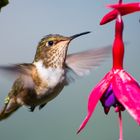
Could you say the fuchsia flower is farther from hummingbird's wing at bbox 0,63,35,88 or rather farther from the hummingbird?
hummingbird's wing at bbox 0,63,35,88

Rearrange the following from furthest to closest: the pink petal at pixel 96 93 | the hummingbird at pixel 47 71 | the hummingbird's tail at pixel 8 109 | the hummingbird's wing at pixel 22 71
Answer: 1. the hummingbird's tail at pixel 8 109
2. the hummingbird at pixel 47 71
3. the hummingbird's wing at pixel 22 71
4. the pink petal at pixel 96 93

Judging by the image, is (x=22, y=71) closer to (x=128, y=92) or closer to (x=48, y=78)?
(x=48, y=78)

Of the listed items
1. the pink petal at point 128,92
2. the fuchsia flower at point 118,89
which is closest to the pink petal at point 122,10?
the fuchsia flower at point 118,89

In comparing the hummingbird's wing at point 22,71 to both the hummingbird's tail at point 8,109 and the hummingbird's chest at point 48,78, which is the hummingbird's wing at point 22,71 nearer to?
the hummingbird's chest at point 48,78

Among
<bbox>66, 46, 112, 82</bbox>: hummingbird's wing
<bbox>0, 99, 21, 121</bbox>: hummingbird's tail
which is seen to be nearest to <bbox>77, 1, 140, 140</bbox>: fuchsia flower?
<bbox>66, 46, 112, 82</bbox>: hummingbird's wing

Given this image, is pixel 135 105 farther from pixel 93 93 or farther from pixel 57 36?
pixel 57 36

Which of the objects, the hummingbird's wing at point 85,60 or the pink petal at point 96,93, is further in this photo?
the hummingbird's wing at point 85,60

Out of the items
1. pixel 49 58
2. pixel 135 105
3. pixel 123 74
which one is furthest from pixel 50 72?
pixel 135 105
